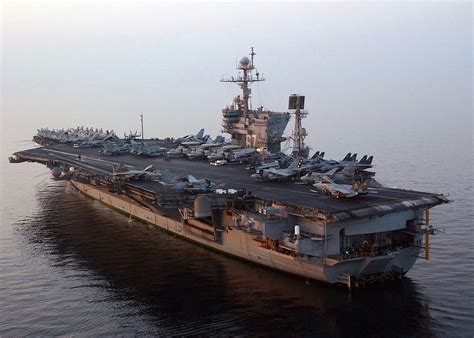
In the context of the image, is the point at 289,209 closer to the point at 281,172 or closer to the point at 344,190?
the point at 344,190

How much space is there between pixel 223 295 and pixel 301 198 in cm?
535

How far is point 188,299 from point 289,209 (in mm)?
4780

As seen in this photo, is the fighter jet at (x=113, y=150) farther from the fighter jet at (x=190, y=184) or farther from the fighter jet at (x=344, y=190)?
the fighter jet at (x=344, y=190)

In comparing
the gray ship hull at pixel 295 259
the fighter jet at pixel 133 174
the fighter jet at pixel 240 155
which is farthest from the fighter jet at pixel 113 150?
the gray ship hull at pixel 295 259

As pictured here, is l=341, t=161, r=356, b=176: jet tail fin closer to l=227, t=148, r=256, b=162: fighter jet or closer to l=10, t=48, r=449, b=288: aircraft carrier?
l=10, t=48, r=449, b=288: aircraft carrier

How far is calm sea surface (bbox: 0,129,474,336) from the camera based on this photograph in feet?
56.8

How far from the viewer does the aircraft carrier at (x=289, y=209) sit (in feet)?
64.2

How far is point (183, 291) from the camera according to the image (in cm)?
2031

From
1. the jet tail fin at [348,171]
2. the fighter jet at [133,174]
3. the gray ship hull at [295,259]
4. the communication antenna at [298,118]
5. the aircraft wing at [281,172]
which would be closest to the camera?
the gray ship hull at [295,259]

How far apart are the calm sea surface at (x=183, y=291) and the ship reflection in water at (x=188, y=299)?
0.12ft

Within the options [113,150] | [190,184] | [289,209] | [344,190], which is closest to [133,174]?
[190,184]

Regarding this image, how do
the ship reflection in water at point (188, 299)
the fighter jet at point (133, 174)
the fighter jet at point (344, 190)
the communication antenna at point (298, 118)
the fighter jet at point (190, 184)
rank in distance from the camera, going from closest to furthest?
the ship reflection in water at point (188, 299) < the fighter jet at point (344, 190) < the fighter jet at point (190, 184) < the fighter jet at point (133, 174) < the communication antenna at point (298, 118)

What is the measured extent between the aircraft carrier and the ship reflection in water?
848 millimetres

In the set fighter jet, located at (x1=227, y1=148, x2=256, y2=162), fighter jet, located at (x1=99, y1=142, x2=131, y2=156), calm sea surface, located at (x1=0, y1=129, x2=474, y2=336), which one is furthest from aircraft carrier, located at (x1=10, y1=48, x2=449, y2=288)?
fighter jet, located at (x1=99, y1=142, x2=131, y2=156)
